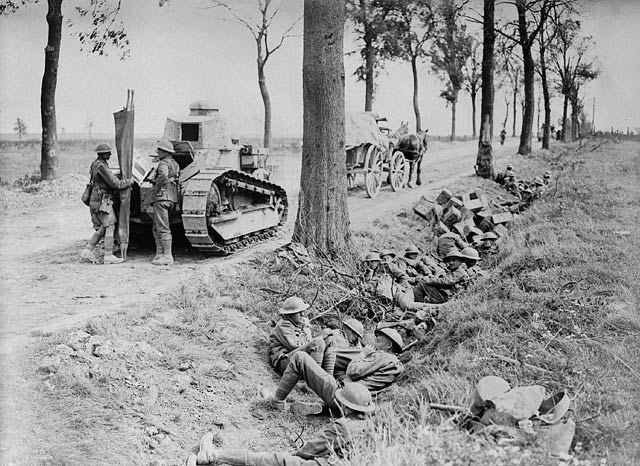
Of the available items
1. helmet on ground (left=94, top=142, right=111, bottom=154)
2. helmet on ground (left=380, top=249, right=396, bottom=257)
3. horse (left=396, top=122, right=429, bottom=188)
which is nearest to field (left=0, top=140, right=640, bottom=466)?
helmet on ground (left=380, top=249, right=396, bottom=257)

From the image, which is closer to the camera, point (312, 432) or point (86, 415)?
point (86, 415)

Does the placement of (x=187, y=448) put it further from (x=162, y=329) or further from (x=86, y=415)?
(x=162, y=329)

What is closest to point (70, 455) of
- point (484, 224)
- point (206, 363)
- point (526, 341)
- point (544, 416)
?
point (206, 363)

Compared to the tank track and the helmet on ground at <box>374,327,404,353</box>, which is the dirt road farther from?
the helmet on ground at <box>374,327,404,353</box>

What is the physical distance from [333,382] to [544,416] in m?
2.25

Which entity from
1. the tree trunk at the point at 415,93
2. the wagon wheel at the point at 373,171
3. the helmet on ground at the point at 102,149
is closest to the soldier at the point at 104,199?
the helmet on ground at the point at 102,149

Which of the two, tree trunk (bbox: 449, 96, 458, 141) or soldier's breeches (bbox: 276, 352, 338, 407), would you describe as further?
tree trunk (bbox: 449, 96, 458, 141)

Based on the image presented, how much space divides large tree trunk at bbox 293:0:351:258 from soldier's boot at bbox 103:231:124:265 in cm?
273

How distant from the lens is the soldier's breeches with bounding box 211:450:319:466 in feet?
16.6

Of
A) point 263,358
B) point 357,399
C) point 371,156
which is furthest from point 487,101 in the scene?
point 357,399

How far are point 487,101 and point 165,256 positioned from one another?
14163mm

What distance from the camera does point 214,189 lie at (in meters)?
10.1

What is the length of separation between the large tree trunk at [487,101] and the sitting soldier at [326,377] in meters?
14.0

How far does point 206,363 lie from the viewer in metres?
6.92
